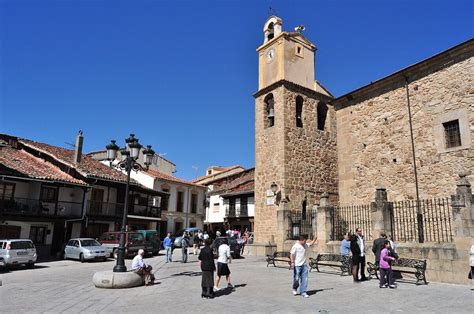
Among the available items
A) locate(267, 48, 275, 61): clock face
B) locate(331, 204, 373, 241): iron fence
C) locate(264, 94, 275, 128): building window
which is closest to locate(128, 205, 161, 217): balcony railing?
locate(264, 94, 275, 128): building window

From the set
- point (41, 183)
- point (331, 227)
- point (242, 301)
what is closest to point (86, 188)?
point (41, 183)

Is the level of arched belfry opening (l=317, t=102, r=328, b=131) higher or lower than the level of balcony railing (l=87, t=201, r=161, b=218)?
higher

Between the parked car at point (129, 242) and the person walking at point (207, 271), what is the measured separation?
12.1 m

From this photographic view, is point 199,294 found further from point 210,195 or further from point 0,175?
point 210,195

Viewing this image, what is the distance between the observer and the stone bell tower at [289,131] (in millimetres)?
19922

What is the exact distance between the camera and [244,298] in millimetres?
8312

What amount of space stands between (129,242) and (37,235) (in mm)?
6460

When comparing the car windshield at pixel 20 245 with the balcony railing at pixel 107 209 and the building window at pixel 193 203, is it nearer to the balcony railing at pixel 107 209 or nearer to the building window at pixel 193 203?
the balcony railing at pixel 107 209

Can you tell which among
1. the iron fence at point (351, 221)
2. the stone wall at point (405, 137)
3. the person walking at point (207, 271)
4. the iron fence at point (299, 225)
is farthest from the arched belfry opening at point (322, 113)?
the person walking at point (207, 271)

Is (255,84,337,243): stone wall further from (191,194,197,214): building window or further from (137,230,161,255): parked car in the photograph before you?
(191,194,197,214): building window

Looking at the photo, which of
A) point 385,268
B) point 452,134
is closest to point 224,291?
point 385,268

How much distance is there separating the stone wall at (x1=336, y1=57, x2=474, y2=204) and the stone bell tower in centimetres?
150

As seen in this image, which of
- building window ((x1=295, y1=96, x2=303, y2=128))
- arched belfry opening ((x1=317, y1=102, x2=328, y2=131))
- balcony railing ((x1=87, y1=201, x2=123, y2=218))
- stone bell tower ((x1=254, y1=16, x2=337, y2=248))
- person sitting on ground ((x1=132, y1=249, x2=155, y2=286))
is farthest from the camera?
balcony railing ((x1=87, y1=201, x2=123, y2=218))

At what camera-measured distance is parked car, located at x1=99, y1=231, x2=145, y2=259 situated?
20.3 meters
